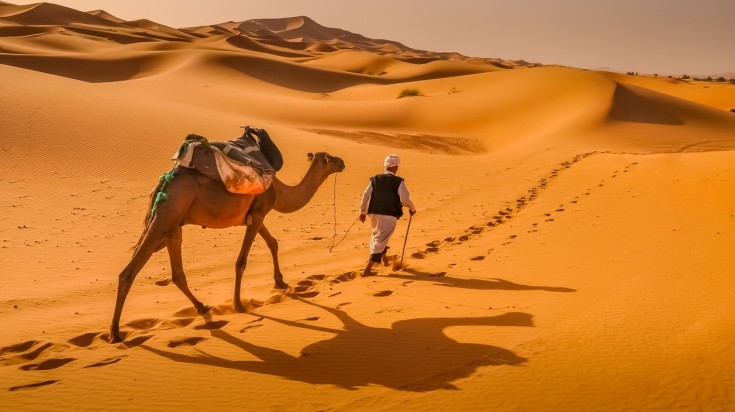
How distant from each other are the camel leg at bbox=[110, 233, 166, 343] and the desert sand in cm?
21

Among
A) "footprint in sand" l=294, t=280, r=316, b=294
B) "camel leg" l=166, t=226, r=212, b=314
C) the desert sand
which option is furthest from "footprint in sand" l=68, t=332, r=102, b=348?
"footprint in sand" l=294, t=280, r=316, b=294

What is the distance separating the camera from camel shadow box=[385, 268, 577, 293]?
22.5 ft

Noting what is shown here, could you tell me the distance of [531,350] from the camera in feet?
15.4

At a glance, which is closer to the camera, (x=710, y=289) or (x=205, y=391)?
(x=205, y=391)

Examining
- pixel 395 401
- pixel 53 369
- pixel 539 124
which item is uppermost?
pixel 539 124

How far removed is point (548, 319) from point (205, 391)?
314cm

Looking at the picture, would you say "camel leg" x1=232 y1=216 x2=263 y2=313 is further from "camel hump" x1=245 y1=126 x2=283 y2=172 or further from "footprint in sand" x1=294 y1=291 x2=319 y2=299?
"footprint in sand" x1=294 y1=291 x2=319 y2=299

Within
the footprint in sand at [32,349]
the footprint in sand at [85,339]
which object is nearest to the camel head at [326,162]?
the footprint in sand at [85,339]

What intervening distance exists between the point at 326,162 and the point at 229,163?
182cm

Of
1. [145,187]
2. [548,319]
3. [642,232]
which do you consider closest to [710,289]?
[548,319]

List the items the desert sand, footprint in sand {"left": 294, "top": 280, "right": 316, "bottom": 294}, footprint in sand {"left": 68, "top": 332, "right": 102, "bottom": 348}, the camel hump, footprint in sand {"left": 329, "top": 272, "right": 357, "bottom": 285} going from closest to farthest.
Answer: the desert sand < footprint in sand {"left": 68, "top": 332, "right": 102, "bottom": 348} < the camel hump < footprint in sand {"left": 294, "top": 280, "right": 316, "bottom": 294} < footprint in sand {"left": 329, "top": 272, "right": 357, "bottom": 285}

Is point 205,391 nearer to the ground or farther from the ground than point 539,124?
nearer to the ground

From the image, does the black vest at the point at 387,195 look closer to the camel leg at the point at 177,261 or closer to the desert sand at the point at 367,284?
the desert sand at the point at 367,284

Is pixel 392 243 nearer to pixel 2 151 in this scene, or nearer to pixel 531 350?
pixel 531 350
